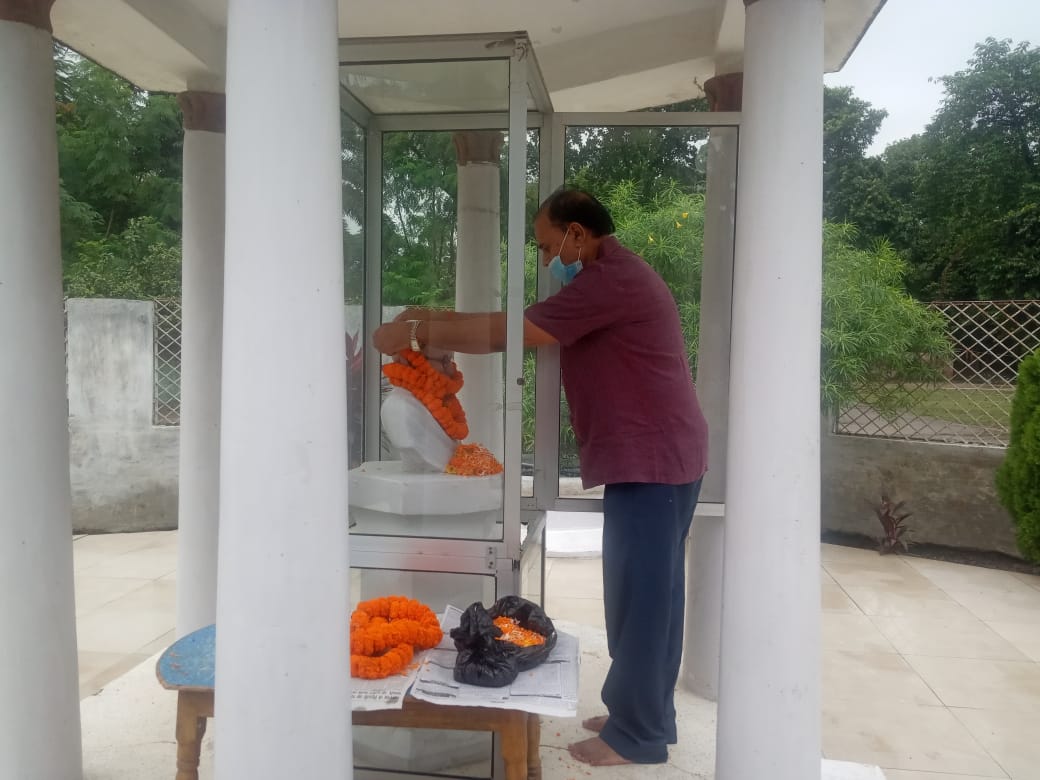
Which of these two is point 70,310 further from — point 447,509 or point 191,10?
point 447,509

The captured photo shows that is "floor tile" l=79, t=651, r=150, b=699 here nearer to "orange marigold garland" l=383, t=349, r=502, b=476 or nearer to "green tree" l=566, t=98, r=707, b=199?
"orange marigold garland" l=383, t=349, r=502, b=476

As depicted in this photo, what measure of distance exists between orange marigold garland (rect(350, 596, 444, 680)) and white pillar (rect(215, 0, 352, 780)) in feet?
1.81

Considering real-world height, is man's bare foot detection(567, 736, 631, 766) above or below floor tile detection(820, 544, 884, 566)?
above

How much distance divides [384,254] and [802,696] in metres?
2.37

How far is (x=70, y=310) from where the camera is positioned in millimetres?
8000

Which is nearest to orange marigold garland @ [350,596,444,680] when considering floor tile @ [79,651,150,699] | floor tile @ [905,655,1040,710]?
floor tile @ [79,651,150,699]

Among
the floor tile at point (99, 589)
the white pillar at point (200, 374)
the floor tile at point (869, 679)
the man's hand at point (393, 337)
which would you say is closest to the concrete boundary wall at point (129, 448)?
the floor tile at point (99, 589)

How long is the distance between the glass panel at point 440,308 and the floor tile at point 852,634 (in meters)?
3.16

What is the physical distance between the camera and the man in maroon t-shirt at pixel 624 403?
3.02 metres

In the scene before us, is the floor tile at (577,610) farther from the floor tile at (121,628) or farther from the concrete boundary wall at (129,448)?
the concrete boundary wall at (129,448)

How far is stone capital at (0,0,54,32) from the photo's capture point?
2.74 m

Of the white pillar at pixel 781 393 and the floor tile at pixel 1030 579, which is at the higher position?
the white pillar at pixel 781 393

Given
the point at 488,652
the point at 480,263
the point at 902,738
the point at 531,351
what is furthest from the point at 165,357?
the point at 902,738

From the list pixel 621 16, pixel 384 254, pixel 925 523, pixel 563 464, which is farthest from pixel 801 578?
pixel 925 523
